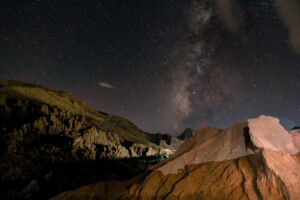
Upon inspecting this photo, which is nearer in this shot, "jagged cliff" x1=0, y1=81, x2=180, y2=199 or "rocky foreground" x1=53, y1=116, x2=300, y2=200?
"rocky foreground" x1=53, y1=116, x2=300, y2=200

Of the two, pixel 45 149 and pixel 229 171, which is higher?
pixel 229 171

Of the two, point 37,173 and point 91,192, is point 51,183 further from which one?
point 91,192

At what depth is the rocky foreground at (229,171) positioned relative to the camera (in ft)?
51.7

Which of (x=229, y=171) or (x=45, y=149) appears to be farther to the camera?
(x=45, y=149)

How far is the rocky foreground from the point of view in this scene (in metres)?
15.8

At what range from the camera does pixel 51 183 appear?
50.9m

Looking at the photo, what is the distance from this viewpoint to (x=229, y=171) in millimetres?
18000

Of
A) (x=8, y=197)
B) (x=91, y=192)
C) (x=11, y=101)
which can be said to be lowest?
(x=8, y=197)

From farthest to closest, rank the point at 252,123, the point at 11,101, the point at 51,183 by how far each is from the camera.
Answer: the point at 11,101
the point at 51,183
the point at 252,123

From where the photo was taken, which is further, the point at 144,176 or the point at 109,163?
the point at 109,163

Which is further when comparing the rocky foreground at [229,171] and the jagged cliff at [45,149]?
the jagged cliff at [45,149]

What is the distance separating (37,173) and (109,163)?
19.1m

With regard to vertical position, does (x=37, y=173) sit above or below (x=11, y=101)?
below

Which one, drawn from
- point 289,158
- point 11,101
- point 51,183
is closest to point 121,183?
point 289,158
